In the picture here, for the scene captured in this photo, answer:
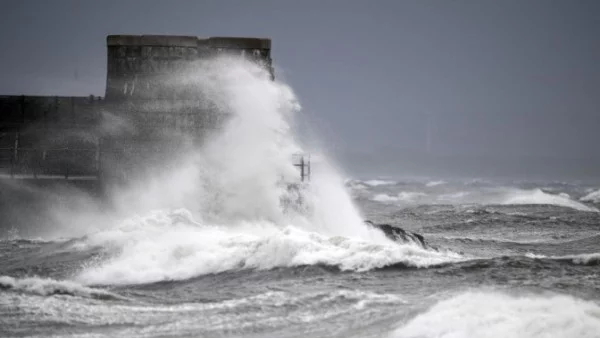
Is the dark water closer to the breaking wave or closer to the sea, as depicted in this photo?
the sea

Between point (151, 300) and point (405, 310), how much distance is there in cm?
278

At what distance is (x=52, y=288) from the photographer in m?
8.50

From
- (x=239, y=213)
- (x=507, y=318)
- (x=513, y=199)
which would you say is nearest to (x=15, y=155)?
(x=239, y=213)

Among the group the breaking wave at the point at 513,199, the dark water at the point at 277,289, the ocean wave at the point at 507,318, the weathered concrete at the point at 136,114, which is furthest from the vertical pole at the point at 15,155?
the breaking wave at the point at 513,199

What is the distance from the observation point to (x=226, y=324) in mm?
7207

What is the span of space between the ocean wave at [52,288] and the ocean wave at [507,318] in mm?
3494

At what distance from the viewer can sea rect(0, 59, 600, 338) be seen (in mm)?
7121

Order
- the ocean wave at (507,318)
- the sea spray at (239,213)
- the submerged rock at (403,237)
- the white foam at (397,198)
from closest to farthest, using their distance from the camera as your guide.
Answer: the ocean wave at (507,318), the sea spray at (239,213), the submerged rock at (403,237), the white foam at (397,198)

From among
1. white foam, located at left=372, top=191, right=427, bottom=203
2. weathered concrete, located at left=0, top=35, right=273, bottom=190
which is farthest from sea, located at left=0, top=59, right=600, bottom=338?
white foam, located at left=372, top=191, right=427, bottom=203

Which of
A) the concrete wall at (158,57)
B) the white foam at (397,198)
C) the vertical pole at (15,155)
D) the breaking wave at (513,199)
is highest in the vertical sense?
the concrete wall at (158,57)

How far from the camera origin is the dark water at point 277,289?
6.96 metres

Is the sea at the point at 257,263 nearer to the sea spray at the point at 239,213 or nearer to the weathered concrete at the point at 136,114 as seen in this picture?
the sea spray at the point at 239,213

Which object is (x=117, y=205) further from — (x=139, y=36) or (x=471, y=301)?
(x=471, y=301)

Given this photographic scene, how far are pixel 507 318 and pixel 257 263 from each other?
13.6 ft
